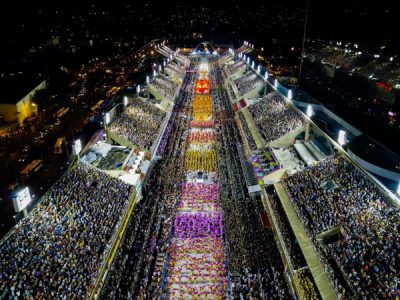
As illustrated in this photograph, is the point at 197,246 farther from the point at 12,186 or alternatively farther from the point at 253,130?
the point at 253,130

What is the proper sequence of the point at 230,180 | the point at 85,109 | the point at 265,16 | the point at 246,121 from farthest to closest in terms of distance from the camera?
the point at 265,16 → the point at 85,109 → the point at 246,121 → the point at 230,180

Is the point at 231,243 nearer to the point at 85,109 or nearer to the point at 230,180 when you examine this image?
the point at 230,180

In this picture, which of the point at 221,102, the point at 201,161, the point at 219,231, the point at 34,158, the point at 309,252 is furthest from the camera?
the point at 221,102

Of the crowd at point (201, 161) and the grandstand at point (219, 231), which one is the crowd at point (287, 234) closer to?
the grandstand at point (219, 231)

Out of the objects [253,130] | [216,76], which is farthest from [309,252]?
[216,76]

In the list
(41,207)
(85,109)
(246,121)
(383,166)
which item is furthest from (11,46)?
(383,166)

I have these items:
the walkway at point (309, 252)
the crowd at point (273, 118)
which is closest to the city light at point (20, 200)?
the walkway at point (309, 252)
